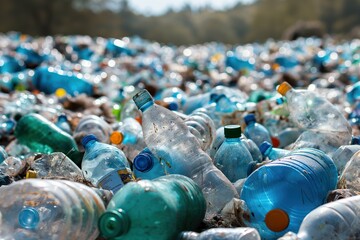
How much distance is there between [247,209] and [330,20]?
37104 millimetres

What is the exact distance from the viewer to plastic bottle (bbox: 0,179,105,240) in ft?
6.85

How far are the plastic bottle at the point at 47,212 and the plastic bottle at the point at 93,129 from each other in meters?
1.58

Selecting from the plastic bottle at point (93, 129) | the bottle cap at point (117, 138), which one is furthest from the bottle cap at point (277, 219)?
the plastic bottle at point (93, 129)

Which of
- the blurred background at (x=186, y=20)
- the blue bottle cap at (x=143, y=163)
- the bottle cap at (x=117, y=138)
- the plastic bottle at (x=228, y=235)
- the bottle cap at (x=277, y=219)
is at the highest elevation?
the blue bottle cap at (x=143, y=163)

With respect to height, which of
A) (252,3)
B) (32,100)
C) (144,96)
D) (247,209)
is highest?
(144,96)

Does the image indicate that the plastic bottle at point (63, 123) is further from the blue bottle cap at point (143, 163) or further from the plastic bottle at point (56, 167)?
the blue bottle cap at point (143, 163)

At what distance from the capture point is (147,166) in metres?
2.59

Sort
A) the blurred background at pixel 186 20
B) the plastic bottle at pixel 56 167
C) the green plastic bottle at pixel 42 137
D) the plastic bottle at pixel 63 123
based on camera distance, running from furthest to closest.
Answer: the blurred background at pixel 186 20 → the plastic bottle at pixel 63 123 → the green plastic bottle at pixel 42 137 → the plastic bottle at pixel 56 167

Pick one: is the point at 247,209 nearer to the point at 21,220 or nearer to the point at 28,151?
the point at 21,220

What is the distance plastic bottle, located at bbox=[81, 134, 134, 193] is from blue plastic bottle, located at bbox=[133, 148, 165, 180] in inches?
2.3

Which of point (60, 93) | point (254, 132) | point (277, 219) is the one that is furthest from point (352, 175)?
point (60, 93)

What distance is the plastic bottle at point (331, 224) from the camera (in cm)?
201

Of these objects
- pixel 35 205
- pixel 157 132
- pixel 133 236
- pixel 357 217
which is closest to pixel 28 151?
pixel 157 132

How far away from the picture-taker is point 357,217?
2084 millimetres
